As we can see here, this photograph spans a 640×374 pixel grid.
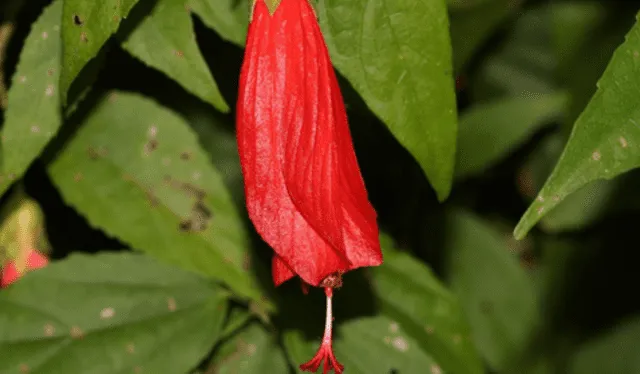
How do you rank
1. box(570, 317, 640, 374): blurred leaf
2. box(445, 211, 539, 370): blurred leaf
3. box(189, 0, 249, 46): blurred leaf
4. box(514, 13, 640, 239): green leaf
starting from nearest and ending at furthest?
box(514, 13, 640, 239): green leaf → box(189, 0, 249, 46): blurred leaf → box(445, 211, 539, 370): blurred leaf → box(570, 317, 640, 374): blurred leaf

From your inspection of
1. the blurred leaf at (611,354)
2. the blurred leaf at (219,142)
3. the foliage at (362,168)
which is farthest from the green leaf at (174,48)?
the blurred leaf at (611,354)

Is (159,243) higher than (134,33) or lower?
lower

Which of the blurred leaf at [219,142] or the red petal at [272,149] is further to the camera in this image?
the blurred leaf at [219,142]

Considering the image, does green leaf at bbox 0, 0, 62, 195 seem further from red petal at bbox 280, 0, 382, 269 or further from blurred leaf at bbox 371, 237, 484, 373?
blurred leaf at bbox 371, 237, 484, 373

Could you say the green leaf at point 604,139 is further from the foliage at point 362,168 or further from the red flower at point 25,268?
the red flower at point 25,268

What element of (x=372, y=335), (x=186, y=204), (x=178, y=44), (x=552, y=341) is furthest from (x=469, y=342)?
(x=552, y=341)

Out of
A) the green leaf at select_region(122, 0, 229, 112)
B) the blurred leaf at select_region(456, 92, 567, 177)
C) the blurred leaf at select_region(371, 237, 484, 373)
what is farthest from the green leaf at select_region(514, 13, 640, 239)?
the blurred leaf at select_region(456, 92, 567, 177)

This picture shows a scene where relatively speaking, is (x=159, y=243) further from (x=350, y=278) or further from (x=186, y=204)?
(x=350, y=278)
